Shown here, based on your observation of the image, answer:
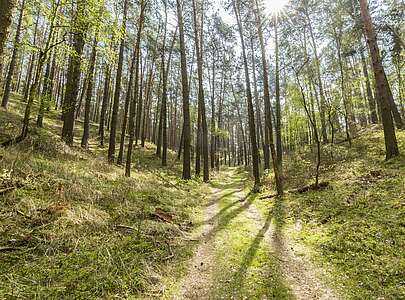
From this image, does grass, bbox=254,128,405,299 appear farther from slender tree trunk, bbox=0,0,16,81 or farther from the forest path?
slender tree trunk, bbox=0,0,16,81

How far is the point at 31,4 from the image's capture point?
815 cm

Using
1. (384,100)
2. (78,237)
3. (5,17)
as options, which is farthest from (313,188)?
(5,17)

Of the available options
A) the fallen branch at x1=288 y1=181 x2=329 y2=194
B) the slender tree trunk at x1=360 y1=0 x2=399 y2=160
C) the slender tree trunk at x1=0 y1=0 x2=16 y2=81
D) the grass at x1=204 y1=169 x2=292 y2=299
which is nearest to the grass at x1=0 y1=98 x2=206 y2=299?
the grass at x1=204 y1=169 x2=292 y2=299

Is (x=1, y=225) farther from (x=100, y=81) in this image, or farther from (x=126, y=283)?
(x=100, y=81)

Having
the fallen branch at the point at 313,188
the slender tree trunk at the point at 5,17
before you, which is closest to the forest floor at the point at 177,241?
the fallen branch at the point at 313,188

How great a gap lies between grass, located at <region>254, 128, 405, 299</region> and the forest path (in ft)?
1.41

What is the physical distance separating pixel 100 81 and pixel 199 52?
2080cm

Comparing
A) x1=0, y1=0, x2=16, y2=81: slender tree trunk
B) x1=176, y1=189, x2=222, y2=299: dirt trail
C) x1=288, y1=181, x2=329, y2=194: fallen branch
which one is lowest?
x1=176, y1=189, x2=222, y2=299: dirt trail

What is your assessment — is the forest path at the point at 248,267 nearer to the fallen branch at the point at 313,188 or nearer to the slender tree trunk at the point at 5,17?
the fallen branch at the point at 313,188

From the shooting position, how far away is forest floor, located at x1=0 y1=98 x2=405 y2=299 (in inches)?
168

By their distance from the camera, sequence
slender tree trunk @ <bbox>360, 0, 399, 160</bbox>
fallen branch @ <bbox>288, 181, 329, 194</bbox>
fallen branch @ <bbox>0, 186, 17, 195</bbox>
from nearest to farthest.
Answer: fallen branch @ <bbox>0, 186, 17, 195</bbox> → slender tree trunk @ <bbox>360, 0, 399, 160</bbox> → fallen branch @ <bbox>288, 181, 329, 194</bbox>

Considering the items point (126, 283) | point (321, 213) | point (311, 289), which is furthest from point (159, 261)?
point (321, 213)

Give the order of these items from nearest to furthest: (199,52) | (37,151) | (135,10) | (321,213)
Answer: (321,213) < (37,151) < (135,10) < (199,52)

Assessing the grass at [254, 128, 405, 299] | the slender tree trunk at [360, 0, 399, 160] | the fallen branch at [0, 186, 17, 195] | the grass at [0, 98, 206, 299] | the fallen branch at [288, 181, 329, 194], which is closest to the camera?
the grass at [0, 98, 206, 299]
